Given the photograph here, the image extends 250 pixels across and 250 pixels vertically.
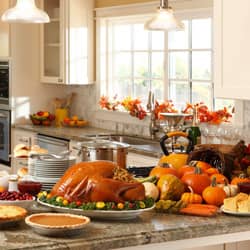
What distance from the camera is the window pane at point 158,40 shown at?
625 cm

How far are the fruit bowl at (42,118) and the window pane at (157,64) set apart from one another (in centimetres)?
145

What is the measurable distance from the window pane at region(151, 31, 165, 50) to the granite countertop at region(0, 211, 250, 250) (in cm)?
344

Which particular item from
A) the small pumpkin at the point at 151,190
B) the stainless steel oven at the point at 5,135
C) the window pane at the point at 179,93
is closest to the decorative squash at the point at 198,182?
the small pumpkin at the point at 151,190

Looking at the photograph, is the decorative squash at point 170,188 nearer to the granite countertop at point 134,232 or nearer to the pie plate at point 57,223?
the granite countertop at point 134,232

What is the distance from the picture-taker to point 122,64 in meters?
6.86

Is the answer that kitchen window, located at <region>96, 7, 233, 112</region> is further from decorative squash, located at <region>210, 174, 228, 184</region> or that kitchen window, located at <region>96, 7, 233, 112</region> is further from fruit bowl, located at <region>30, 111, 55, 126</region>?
decorative squash, located at <region>210, 174, 228, 184</region>

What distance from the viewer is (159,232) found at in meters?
2.69

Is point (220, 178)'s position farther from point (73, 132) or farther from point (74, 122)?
point (74, 122)

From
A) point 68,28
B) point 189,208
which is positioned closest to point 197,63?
point 68,28

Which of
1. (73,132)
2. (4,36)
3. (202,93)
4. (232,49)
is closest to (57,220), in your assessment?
(232,49)

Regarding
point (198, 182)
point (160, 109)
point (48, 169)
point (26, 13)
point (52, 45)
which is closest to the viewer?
point (198, 182)

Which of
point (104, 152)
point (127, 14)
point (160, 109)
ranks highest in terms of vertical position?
point (127, 14)

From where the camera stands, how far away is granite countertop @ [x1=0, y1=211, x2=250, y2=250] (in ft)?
8.26

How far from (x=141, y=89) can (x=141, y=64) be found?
0.78 feet
